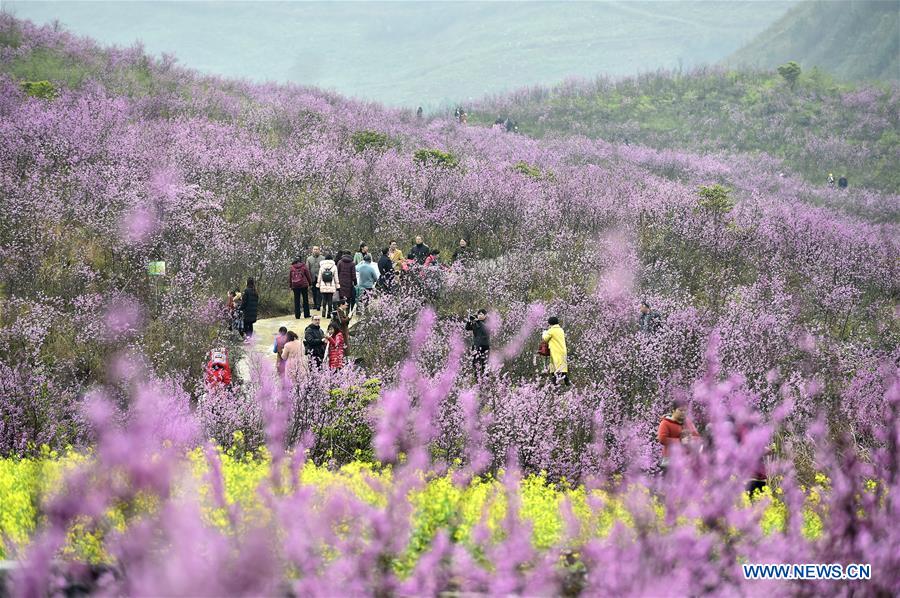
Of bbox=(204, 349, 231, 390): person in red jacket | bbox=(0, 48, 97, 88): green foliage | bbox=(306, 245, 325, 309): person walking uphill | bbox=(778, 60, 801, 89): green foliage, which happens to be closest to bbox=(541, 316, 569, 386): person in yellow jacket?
bbox=(204, 349, 231, 390): person in red jacket

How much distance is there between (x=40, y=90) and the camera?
953 inches

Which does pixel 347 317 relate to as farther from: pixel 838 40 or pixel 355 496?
pixel 838 40

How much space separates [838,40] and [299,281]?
221 ft

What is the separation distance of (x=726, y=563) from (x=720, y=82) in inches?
2008

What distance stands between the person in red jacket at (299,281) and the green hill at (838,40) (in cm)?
4933

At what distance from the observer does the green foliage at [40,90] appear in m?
24.1

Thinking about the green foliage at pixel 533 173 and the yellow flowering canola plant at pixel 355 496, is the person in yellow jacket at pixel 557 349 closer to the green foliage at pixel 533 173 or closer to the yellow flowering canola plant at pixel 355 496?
the yellow flowering canola plant at pixel 355 496

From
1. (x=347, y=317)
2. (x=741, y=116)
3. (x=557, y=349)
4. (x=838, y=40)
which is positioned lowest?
(x=557, y=349)

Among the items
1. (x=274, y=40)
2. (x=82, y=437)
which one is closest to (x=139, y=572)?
(x=82, y=437)

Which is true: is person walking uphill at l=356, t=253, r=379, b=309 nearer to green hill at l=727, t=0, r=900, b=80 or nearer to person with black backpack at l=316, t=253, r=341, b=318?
person with black backpack at l=316, t=253, r=341, b=318

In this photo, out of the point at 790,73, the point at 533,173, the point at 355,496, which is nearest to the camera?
the point at 355,496

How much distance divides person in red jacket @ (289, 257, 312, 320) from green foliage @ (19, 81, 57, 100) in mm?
11760

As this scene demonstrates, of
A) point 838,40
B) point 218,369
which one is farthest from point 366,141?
point 838,40

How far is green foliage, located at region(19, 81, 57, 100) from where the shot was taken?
24125mm
